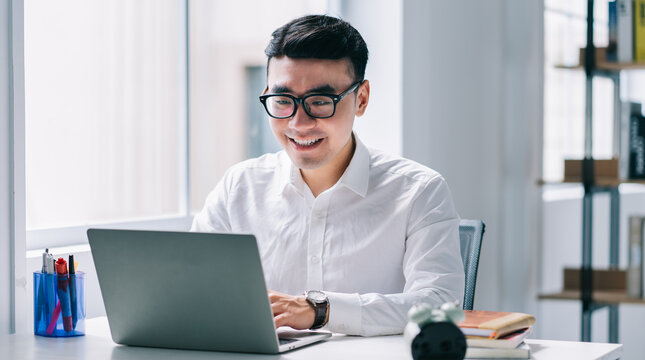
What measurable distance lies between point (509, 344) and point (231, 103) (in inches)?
148

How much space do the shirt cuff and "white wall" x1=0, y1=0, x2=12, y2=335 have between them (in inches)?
28.9

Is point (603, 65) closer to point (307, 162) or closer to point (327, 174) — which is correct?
point (327, 174)

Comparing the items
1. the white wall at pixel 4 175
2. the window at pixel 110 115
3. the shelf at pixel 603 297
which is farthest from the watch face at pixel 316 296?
the shelf at pixel 603 297

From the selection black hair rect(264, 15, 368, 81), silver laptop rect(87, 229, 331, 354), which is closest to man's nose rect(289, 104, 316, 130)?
black hair rect(264, 15, 368, 81)

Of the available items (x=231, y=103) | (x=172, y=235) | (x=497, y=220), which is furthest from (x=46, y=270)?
(x=231, y=103)

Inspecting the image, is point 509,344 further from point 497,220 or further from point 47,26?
point 497,220

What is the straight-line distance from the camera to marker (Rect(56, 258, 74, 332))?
5.62ft

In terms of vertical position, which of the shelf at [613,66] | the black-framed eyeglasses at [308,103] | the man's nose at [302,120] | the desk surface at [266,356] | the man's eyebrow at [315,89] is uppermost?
the shelf at [613,66]

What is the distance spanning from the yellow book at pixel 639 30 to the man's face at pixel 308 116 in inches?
75.0

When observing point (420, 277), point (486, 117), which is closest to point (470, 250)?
point (420, 277)

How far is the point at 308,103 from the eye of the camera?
196cm

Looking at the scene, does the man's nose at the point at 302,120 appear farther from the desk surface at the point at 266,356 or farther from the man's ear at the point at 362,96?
the desk surface at the point at 266,356

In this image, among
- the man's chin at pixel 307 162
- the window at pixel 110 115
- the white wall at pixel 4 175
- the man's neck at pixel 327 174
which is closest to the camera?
the white wall at pixel 4 175

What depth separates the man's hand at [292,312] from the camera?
163 centimetres
